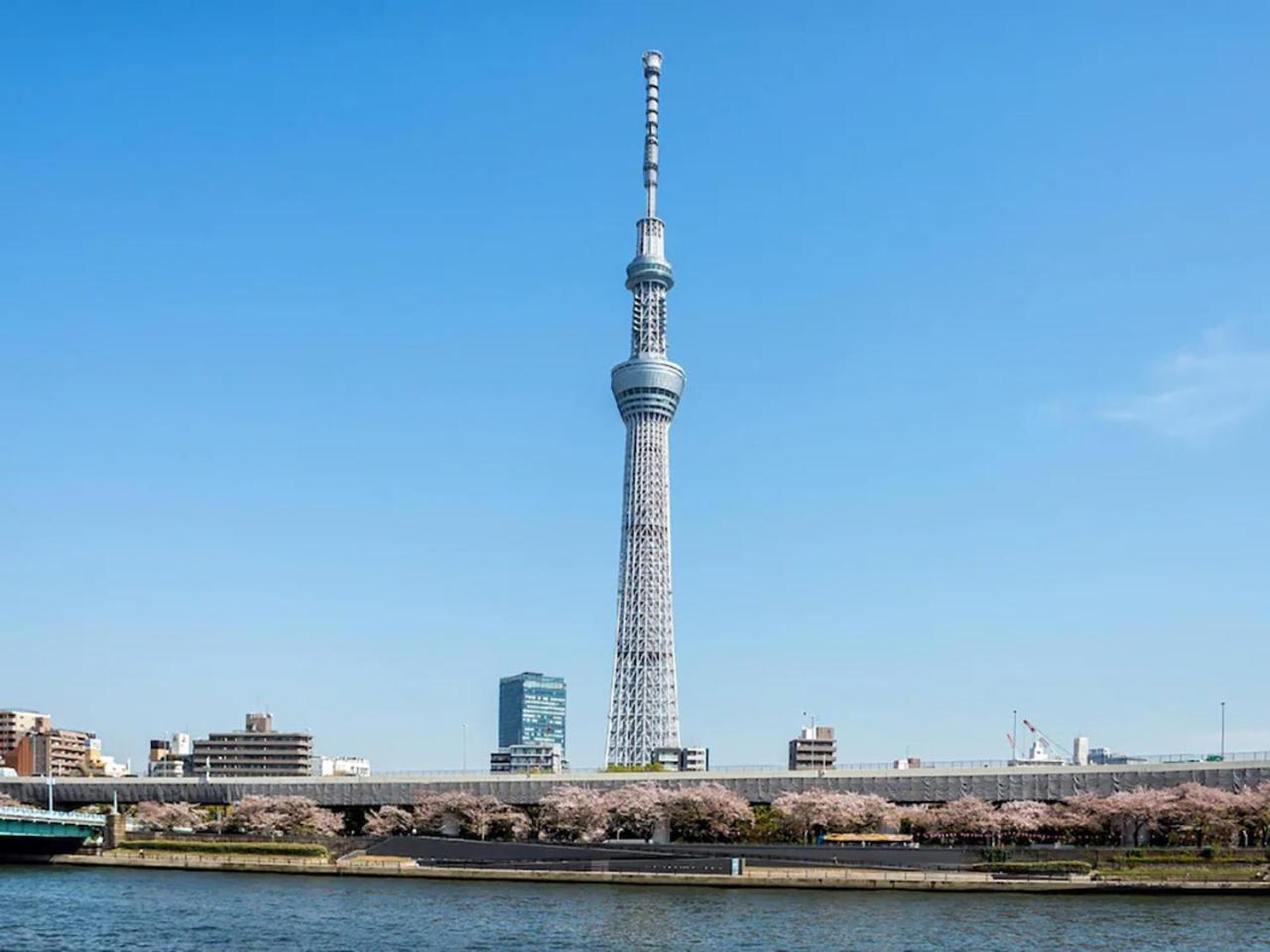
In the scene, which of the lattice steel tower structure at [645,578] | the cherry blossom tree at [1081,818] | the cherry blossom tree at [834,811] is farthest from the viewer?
the lattice steel tower structure at [645,578]

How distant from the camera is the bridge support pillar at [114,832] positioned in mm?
118312

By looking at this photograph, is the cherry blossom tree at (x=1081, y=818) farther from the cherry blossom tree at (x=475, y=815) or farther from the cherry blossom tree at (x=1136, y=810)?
the cherry blossom tree at (x=475, y=815)

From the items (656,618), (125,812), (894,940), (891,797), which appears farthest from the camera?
(656,618)

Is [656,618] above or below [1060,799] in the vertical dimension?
above

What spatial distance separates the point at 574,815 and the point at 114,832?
38.9 meters

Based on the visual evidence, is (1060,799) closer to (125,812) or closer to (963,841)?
(963,841)

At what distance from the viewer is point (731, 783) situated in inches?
4651

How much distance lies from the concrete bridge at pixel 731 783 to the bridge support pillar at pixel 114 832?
12025 millimetres

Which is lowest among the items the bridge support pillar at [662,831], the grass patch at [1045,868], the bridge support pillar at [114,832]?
the bridge support pillar at [114,832]

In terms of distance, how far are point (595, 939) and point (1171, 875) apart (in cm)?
4384

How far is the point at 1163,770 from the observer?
103188 millimetres

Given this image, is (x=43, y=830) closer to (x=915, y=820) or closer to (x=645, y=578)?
(x=915, y=820)

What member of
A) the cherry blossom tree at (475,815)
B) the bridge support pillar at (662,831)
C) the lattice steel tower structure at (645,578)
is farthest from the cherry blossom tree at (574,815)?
the lattice steel tower structure at (645,578)

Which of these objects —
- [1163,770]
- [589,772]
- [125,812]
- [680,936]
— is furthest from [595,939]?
[125,812]
